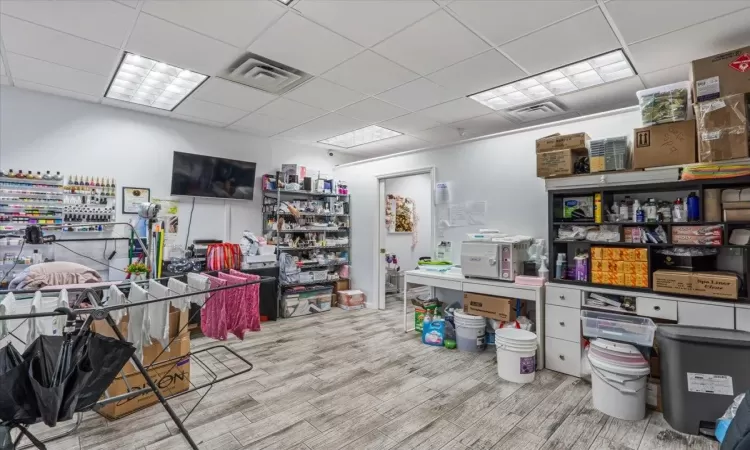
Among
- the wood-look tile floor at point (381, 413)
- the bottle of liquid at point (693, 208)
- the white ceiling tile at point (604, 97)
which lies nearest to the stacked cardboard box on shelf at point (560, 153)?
the white ceiling tile at point (604, 97)

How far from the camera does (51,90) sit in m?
3.74

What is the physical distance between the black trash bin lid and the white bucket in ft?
3.06

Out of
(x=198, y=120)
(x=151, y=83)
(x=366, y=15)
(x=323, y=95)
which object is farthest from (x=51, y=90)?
(x=366, y=15)

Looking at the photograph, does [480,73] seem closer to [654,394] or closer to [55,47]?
[654,394]

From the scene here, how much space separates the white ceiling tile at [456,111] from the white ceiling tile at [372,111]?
385mm

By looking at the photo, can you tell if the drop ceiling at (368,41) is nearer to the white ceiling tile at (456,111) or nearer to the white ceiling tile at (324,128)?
the white ceiling tile at (456,111)

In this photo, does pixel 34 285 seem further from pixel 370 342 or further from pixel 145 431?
pixel 370 342

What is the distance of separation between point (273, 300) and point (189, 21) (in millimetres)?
3597

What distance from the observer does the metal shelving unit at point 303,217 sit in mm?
5425

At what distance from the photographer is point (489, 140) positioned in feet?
14.0

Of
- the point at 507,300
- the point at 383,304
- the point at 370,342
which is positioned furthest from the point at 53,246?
the point at 507,300

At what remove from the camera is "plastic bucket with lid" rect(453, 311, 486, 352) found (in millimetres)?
3768

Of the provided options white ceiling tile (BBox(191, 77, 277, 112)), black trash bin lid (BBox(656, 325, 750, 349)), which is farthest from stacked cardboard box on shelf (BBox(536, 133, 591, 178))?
white ceiling tile (BBox(191, 77, 277, 112))

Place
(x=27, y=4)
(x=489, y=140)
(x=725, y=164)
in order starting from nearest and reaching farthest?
(x=27, y=4), (x=725, y=164), (x=489, y=140)
